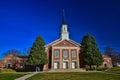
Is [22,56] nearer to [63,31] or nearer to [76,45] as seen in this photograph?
[63,31]

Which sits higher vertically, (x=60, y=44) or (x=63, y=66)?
(x=60, y=44)

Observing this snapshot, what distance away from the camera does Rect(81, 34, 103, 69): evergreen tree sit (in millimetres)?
49375

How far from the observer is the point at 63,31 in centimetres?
5859

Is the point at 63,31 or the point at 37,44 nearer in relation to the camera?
the point at 37,44

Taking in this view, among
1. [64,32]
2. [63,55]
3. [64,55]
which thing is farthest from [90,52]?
[64,32]

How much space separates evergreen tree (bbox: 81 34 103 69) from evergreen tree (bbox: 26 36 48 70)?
12.2 m

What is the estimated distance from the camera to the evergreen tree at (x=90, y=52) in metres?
49.4

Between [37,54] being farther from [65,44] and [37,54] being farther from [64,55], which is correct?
[65,44]

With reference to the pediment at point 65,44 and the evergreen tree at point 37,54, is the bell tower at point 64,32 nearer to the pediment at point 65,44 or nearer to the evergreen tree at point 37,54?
the pediment at point 65,44

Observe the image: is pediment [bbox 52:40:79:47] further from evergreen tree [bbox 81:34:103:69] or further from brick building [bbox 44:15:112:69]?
evergreen tree [bbox 81:34:103:69]

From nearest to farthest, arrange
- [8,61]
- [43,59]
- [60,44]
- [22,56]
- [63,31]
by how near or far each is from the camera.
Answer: [43,59] → [60,44] → [63,31] → [8,61] → [22,56]

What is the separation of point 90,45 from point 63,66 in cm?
1022

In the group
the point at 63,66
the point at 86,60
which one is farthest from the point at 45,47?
the point at 86,60

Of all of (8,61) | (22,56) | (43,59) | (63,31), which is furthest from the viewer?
(22,56)
